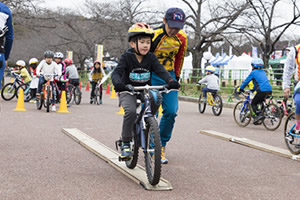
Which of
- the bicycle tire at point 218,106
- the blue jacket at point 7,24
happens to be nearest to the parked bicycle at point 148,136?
the blue jacket at point 7,24

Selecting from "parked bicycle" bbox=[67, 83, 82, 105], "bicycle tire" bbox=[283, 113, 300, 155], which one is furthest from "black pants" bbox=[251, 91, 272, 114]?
"parked bicycle" bbox=[67, 83, 82, 105]

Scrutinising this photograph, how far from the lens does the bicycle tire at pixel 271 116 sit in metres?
10.2

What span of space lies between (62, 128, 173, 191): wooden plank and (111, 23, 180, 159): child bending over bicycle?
239 mm

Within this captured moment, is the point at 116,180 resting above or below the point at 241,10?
below

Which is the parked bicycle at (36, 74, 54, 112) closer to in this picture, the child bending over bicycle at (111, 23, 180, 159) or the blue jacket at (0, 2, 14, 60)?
the blue jacket at (0, 2, 14, 60)

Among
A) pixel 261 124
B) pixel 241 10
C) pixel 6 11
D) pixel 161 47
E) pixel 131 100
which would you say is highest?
pixel 241 10

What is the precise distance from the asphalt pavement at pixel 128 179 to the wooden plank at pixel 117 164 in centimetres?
7

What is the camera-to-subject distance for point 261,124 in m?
11.5

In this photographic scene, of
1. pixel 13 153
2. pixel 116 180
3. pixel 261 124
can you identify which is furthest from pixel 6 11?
pixel 261 124

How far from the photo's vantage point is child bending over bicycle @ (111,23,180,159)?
15.1 feet

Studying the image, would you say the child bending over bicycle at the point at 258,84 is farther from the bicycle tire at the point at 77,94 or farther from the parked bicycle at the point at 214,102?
the bicycle tire at the point at 77,94

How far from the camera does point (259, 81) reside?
1044 cm

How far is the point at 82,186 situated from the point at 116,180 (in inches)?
17.0

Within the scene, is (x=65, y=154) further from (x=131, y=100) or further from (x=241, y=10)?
(x=241, y=10)
